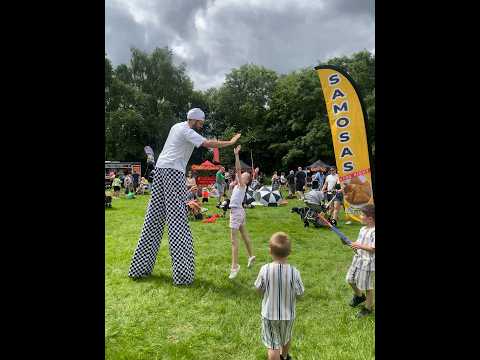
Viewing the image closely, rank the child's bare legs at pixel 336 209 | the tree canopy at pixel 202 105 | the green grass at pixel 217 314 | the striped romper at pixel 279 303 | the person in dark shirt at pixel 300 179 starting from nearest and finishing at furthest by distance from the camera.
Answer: the striped romper at pixel 279 303 → the green grass at pixel 217 314 → the child's bare legs at pixel 336 209 → the person in dark shirt at pixel 300 179 → the tree canopy at pixel 202 105

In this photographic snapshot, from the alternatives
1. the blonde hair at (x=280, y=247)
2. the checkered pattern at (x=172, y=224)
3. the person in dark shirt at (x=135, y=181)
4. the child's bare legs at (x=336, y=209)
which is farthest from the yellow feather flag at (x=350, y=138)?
the person in dark shirt at (x=135, y=181)

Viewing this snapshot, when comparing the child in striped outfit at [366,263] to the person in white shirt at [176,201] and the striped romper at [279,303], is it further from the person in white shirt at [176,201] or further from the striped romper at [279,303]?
the person in white shirt at [176,201]

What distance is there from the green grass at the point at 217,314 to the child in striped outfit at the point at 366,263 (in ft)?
0.86

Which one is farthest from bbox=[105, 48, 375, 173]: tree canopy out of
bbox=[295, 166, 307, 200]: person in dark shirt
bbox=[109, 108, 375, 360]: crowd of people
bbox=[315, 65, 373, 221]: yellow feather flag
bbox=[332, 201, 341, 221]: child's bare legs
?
bbox=[109, 108, 375, 360]: crowd of people

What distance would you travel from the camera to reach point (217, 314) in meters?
4.39

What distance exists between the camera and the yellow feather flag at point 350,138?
5.72 m

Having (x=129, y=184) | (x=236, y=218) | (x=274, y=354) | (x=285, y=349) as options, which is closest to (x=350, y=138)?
(x=236, y=218)

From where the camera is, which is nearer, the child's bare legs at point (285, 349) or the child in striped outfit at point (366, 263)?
the child's bare legs at point (285, 349)

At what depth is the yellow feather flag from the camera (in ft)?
18.8

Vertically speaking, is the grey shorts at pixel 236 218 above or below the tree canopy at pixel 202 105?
below

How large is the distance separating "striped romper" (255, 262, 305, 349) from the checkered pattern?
2352 millimetres
